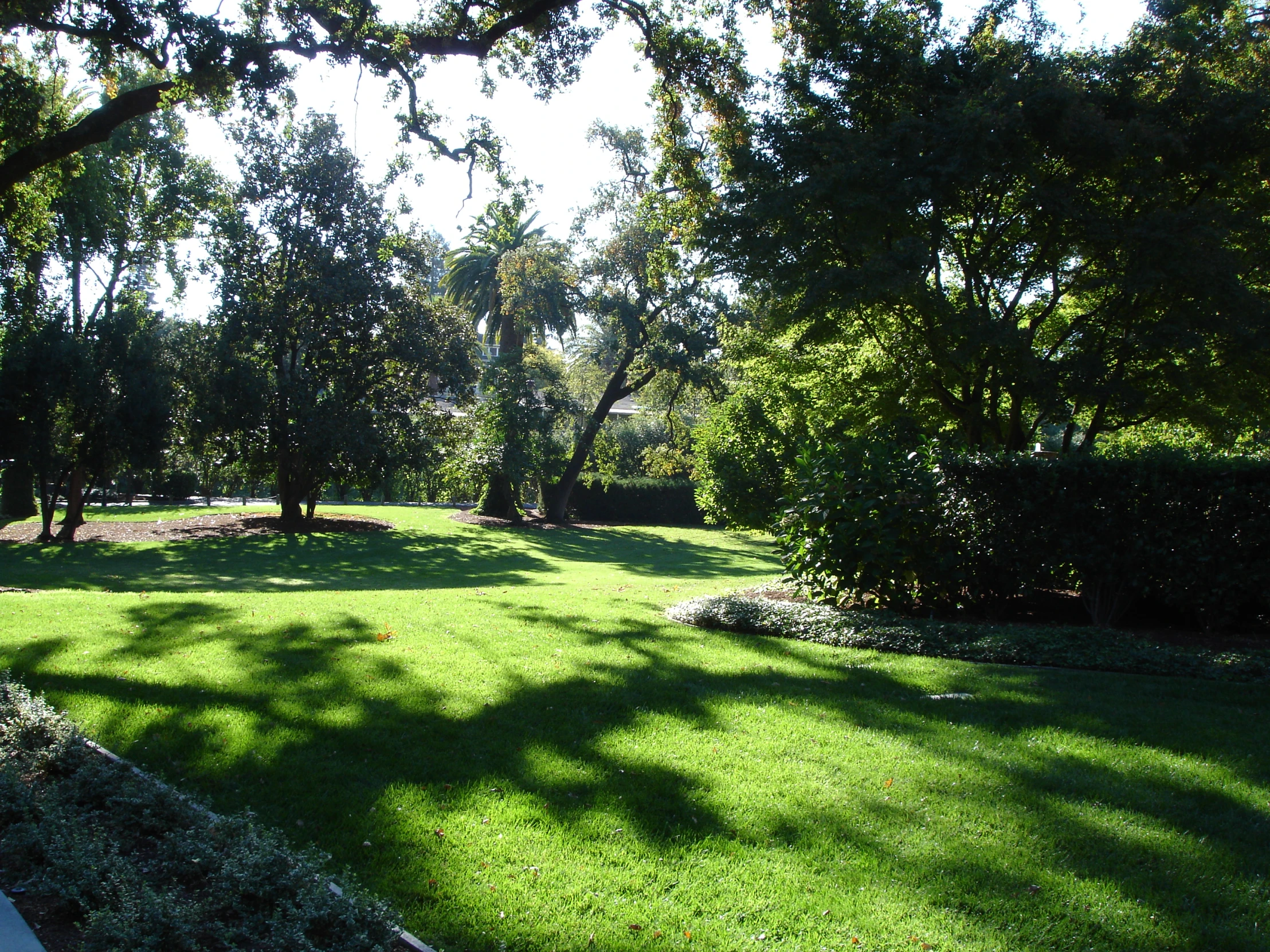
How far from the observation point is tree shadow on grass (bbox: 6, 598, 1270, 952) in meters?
3.38

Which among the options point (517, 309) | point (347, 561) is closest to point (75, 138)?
point (347, 561)

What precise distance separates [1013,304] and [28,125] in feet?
43.8

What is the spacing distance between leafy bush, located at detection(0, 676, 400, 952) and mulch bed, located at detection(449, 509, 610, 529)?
23067mm

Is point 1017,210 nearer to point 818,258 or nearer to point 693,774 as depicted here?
point 818,258

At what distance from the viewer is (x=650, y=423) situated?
129 feet

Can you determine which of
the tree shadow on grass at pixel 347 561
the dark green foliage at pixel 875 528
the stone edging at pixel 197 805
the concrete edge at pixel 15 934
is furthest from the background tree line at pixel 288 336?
the concrete edge at pixel 15 934

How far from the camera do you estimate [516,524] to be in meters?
28.2

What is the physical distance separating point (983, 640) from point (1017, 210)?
6.08m

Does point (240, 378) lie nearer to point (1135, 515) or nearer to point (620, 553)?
point (620, 553)

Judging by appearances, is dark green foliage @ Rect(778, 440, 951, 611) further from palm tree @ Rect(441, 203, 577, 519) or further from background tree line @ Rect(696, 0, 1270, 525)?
palm tree @ Rect(441, 203, 577, 519)

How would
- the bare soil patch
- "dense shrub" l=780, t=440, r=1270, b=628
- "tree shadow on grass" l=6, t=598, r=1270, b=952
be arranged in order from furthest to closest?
1. "dense shrub" l=780, t=440, r=1270, b=628
2. "tree shadow on grass" l=6, t=598, r=1270, b=952
3. the bare soil patch

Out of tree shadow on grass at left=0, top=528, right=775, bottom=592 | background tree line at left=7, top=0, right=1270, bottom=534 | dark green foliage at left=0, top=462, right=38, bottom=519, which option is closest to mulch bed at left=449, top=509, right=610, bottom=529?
tree shadow on grass at left=0, top=528, right=775, bottom=592

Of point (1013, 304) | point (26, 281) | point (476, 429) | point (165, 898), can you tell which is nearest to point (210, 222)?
point (26, 281)

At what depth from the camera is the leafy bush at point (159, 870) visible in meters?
2.68
